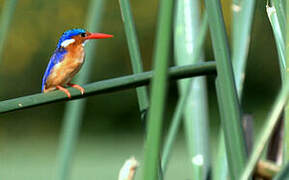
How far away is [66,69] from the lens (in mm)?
1341

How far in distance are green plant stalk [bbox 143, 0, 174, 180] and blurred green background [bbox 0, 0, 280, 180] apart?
4.77 m

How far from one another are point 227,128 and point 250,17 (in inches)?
18.5

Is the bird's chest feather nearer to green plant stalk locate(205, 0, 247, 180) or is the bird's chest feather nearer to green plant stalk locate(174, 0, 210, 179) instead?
green plant stalk locate(174, 0, 210, 179)

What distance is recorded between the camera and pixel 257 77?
7.78m

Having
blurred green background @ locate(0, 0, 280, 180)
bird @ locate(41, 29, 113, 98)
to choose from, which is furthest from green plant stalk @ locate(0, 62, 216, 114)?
blurred green background @ locate(0, 0, 280, 180)

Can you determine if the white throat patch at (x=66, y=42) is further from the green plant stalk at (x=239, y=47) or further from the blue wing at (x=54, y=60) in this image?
the green plant stalk at (x=239, y=47)

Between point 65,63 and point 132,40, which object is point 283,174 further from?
point 65,63

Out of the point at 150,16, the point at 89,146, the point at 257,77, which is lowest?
the point at 89,146

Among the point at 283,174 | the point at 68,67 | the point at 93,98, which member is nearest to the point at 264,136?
the point at 283,174

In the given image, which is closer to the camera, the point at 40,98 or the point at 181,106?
the point at 40,98

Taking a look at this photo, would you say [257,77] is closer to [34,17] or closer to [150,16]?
[150,16]

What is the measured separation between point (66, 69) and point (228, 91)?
71 centimetres

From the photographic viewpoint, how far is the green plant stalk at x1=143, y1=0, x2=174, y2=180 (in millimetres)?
571

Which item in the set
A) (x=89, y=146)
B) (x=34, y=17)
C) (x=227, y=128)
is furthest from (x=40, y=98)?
(x=89, y=146)
